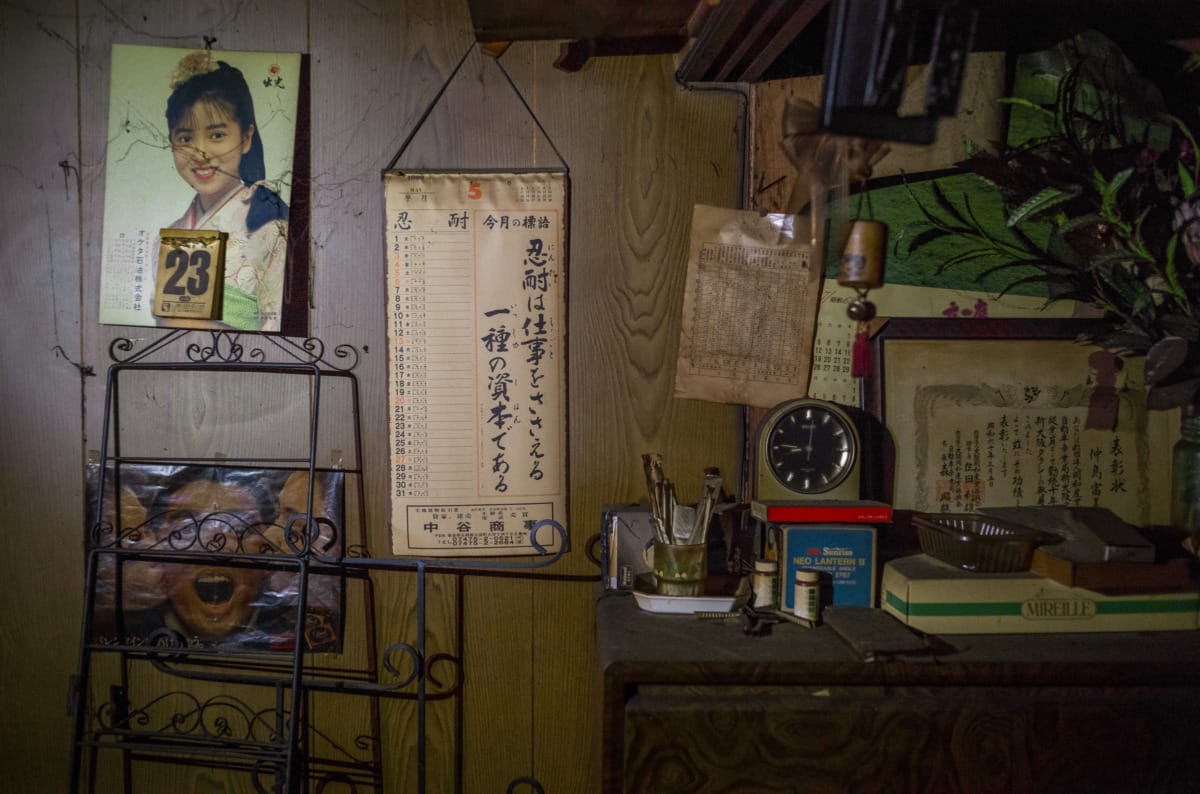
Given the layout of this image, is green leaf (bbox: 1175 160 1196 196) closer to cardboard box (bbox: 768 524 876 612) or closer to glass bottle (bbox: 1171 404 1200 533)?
glass bottle (bbox: 1171 404 1200 533)

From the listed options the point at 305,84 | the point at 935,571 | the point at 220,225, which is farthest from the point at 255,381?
the point at 935,571

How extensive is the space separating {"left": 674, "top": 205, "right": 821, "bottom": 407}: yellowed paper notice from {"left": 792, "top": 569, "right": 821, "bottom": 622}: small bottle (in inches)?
18.5

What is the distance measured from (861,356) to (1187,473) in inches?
26.7

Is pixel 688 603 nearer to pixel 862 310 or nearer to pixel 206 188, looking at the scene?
pixel 862 310

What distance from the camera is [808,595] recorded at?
134 centimetres

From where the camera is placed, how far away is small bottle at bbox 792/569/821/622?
1.34 m

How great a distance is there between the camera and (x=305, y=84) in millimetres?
1711

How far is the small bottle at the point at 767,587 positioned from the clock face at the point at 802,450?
0.60 ft

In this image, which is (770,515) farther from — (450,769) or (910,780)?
(450,769)

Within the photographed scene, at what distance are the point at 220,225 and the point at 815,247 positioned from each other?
1.40 m

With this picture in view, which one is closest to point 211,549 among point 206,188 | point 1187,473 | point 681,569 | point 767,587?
point 206,188

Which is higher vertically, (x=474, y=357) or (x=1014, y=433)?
(x=474, y=357)

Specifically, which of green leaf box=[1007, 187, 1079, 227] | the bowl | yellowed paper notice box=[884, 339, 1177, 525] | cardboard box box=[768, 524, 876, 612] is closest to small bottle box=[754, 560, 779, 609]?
cardboard box box=[768, 524, 876, 612]

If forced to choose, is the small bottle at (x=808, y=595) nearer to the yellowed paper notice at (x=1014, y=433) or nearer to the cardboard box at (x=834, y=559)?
the cardboard box at (x=834, y=559)
